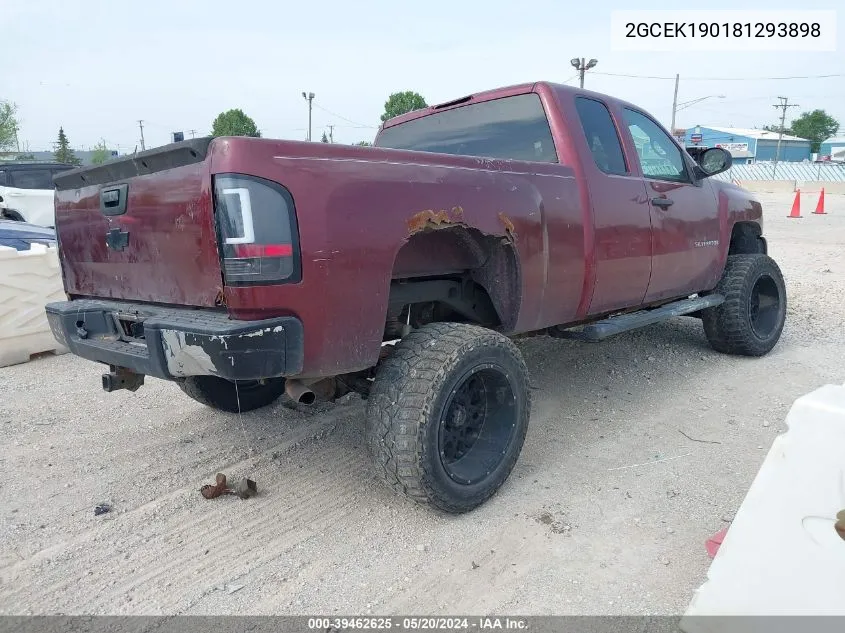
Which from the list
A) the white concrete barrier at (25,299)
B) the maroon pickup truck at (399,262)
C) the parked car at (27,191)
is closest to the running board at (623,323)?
the maroon pickup truck at (399,262)

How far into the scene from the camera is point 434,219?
2740mm

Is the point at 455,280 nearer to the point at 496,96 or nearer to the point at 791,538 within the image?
the point at 496,96

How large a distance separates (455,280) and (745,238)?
11.6ft

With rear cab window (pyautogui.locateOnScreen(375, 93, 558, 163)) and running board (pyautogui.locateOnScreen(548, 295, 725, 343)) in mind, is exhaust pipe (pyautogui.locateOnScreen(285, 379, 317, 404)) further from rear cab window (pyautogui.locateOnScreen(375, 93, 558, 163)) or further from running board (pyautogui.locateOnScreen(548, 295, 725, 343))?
rear cab window (pyautogui.locateOnScreen(375, 93, 558, 163))

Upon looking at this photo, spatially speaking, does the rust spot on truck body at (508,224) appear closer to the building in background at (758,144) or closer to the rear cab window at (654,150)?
the rear cab window at (654,150)

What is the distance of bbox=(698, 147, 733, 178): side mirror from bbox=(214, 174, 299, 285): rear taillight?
3.55 metres

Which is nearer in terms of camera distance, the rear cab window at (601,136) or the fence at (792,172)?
the rear cab window at (601,136)

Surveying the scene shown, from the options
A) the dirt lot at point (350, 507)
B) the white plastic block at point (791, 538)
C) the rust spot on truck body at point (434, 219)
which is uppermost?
the rust spot on truck body at point (434, 219)

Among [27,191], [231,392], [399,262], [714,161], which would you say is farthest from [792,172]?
[399,262]

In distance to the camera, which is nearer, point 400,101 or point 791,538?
point 791,538

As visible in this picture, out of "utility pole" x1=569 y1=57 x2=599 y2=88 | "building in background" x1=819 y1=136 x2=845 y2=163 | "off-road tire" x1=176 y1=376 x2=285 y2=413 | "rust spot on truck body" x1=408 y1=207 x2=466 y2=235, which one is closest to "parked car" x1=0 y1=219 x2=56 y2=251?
"off-road tire" x1=176 y1=376 x2=285 y2=413

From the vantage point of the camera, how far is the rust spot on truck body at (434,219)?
105 inches

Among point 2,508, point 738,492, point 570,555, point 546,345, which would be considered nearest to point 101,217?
point 2,508

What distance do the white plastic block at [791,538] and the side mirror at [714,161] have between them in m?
3.10
